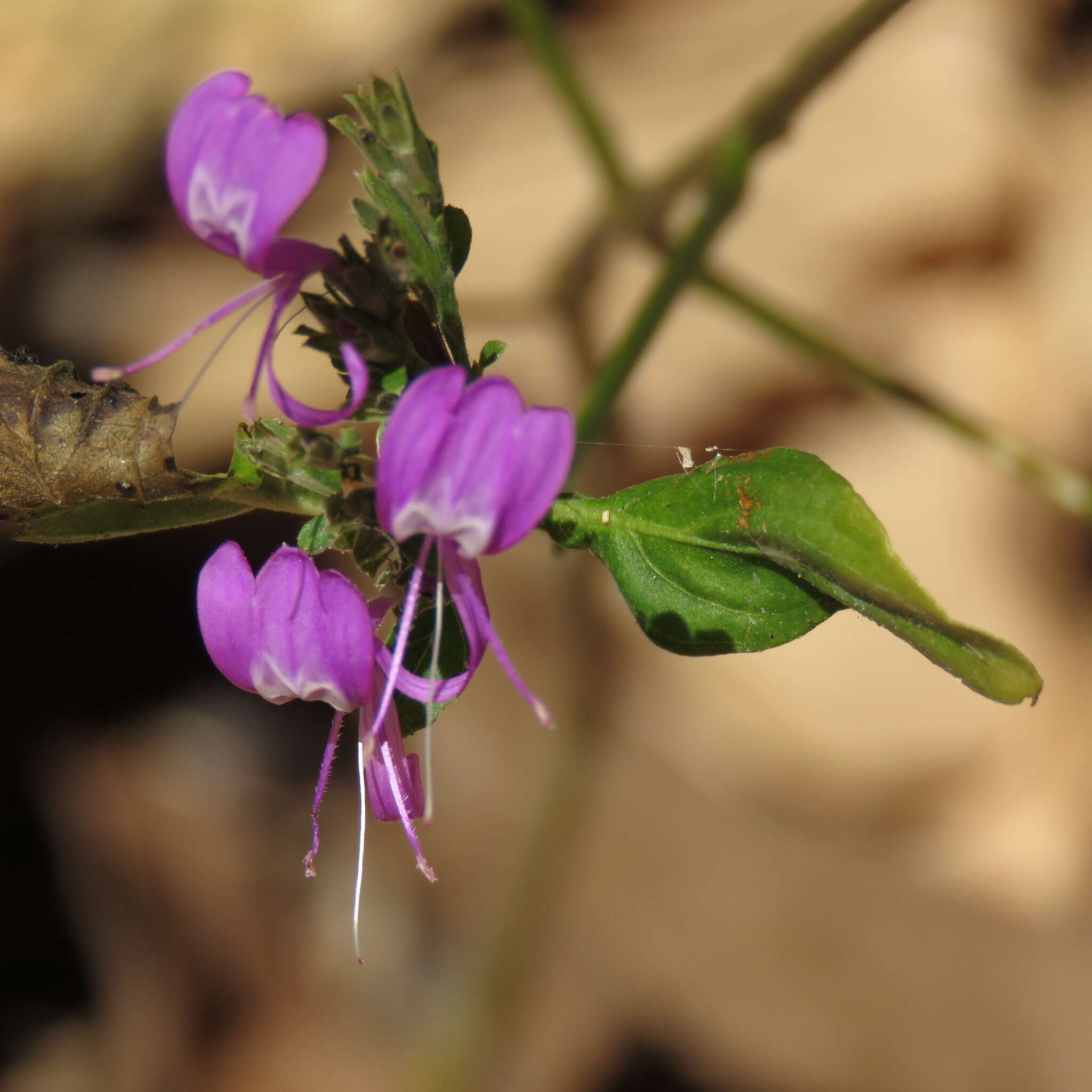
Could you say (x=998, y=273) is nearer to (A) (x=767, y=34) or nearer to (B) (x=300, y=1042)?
(A) (x=767, y=34)

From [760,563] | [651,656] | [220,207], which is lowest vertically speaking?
[651,656]

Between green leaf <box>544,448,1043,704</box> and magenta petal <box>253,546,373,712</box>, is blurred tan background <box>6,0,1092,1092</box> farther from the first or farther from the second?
magenta petal <box>253,546,373,712</box>

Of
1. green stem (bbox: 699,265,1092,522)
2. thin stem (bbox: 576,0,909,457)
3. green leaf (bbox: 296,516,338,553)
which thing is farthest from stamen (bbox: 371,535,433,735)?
green stem (bbox: 699,265,1092,522)

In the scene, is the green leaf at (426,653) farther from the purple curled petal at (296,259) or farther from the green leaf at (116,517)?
the purple curled petal at (296,259)

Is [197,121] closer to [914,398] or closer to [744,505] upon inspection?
[744,505]

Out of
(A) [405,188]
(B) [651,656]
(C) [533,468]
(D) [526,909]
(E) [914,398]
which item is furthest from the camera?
(B) [651,656]

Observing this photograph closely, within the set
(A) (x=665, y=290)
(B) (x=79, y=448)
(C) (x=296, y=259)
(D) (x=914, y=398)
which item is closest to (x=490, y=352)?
(C) (x=296, y=259)
